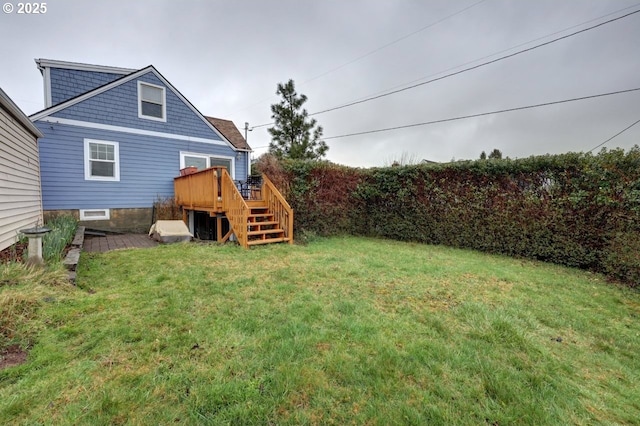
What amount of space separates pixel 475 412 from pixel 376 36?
11721mm

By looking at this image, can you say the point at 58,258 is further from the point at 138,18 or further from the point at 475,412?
the point at 138,18

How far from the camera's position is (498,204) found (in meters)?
6.61

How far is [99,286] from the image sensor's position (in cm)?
358

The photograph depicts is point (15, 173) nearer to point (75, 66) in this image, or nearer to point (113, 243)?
point (113, 243)

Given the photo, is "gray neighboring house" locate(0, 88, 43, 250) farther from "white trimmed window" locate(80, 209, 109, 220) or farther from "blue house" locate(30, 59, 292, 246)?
"white trimmed window" locate(80, 209, 109, 220)

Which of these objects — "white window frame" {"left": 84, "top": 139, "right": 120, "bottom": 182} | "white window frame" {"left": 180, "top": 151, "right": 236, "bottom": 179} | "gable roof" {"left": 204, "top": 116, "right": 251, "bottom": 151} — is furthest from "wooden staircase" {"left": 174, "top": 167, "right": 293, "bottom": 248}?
"gable roof" {"left": 204, "top": 116, "right": 251, "bottom": 151}

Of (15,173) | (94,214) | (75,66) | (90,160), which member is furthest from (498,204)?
(75,66)

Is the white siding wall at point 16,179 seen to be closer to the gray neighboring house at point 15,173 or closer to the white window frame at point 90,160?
the gray neighboring house at point 15,173

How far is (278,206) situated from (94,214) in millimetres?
6045

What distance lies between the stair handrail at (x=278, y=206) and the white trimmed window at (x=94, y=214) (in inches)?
208

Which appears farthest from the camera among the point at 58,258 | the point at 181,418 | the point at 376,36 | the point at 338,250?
the point at 376,36

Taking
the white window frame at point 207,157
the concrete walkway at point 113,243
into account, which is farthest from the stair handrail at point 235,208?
the white window frame at point 207,157

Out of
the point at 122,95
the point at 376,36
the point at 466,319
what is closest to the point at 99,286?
the point at 466,319

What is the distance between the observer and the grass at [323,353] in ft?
5.26
